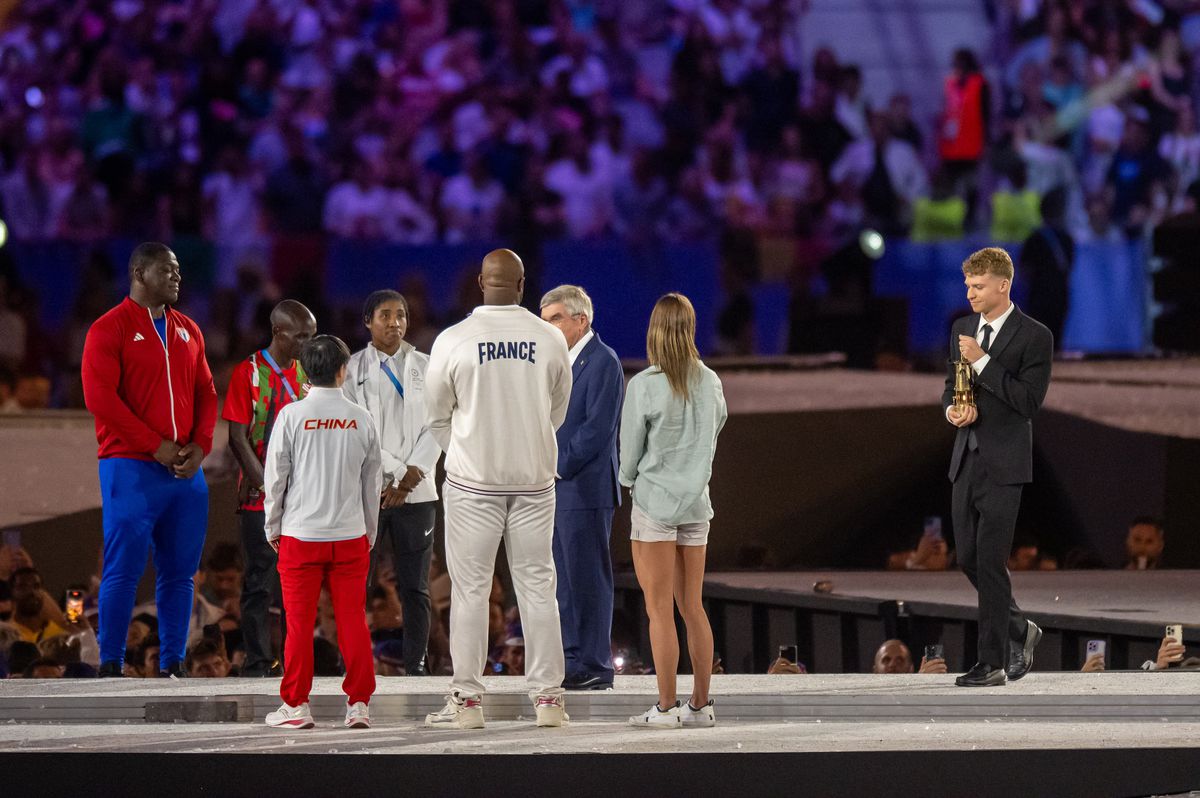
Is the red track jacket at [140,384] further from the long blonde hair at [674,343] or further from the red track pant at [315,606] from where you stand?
the long blonde hair at [674,343]

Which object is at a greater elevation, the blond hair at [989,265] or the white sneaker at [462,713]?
the blond hair at [989,265]

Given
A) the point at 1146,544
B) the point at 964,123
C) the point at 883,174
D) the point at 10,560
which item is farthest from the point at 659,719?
the point at 964,123

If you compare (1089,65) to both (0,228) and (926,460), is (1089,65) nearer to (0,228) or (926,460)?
(926,460)

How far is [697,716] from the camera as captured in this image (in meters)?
4.55

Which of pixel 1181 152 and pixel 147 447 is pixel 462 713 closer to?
pixel 147 447

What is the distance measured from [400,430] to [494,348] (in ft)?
3.86

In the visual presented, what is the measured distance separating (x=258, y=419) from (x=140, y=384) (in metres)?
0.40

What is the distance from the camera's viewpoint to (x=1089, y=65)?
37.1ft

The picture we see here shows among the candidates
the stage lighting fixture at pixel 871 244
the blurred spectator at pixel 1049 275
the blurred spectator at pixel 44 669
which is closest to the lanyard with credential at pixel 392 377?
the blurred spectator at pixel 44 669

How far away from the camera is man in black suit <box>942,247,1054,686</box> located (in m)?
4.91

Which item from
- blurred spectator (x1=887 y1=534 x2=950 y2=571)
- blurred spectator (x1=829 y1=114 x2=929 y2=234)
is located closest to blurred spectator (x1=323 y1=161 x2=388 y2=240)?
blurred spectator (x1=829 y1=114 x2=929 y2=234)

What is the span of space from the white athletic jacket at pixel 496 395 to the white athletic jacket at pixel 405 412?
3.35ft

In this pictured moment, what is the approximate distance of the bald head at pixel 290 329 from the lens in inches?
214

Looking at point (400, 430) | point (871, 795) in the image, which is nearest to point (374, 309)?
point (400, 430)
